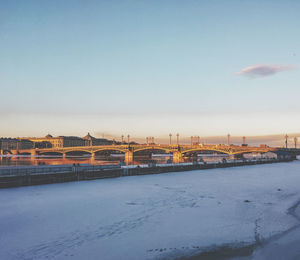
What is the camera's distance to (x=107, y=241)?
13172 mm

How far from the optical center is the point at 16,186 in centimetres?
3278

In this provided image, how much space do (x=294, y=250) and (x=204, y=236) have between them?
13.8ft

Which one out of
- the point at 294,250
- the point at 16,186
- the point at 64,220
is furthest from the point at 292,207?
the point at 16,186

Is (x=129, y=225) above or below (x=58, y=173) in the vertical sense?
below

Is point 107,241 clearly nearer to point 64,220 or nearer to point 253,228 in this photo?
point 64,220

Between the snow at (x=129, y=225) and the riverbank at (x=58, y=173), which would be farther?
the riverbank at (x=58, y=173)

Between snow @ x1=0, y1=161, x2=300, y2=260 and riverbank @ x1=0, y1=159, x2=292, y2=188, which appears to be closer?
snow @ x1=0, y1=161, x2=300, y2=260

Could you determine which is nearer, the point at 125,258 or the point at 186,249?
the point at 125,258

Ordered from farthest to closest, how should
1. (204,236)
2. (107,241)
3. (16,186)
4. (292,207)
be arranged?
(16,186)
(292,207)
(204,236)
(107,241)

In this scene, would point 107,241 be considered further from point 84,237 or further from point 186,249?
point 186,249

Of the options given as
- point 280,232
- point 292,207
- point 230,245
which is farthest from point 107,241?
point 292,207

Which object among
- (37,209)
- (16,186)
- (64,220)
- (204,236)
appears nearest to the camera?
(204,236)

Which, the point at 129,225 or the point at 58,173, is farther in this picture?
the point at 58,173

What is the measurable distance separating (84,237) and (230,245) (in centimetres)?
740
